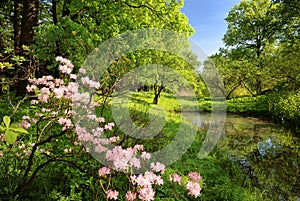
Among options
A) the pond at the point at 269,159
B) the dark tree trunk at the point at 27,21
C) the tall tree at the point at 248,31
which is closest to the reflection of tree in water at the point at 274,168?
the pond at the point at 269,159

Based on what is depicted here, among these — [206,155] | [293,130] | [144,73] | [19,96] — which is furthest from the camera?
[144,73]

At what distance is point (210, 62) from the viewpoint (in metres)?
32.5

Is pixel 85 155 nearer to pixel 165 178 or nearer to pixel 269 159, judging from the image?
pixel 165 178

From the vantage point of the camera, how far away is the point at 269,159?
8469 mm

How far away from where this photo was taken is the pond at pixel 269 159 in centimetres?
623

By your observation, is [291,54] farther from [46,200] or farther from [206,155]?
[46,200]

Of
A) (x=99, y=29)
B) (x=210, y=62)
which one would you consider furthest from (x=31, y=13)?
(x=210, y=62)

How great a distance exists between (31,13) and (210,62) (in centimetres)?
2585

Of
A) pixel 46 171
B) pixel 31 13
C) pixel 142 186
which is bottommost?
pixel 46 171

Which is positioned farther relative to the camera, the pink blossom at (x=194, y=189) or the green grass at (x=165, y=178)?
the green grass at (x=165, y=178)

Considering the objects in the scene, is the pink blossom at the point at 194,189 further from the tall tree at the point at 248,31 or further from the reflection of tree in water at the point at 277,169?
the tall tree at the point at 248,31

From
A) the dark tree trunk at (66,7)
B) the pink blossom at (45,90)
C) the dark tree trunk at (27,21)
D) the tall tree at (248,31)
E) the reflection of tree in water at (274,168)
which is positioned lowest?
the reflection of tree in water at (274,168)

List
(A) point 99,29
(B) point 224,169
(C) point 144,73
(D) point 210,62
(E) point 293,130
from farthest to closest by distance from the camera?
(D) point 210,62 → (C) point 144,73 → (E) point 293,130 → (A) point 99,29 → (B) point 224,169

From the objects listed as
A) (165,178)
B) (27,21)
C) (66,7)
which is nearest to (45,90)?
(165,178)
